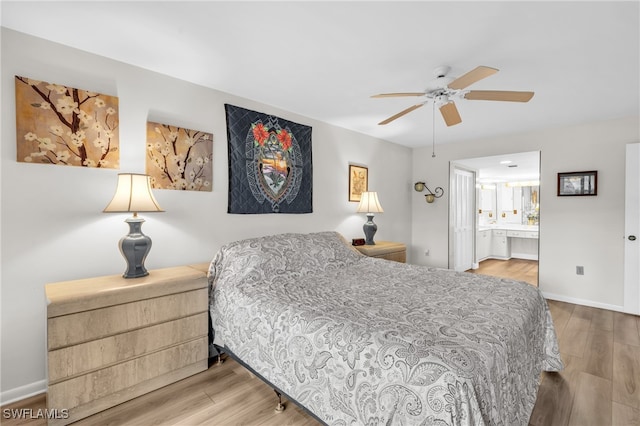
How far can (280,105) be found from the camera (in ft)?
10.4

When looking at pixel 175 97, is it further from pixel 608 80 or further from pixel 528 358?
pixel 608 80

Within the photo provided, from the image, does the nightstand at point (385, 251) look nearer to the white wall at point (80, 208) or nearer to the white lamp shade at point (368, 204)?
the white lamp shade at point (368, 204)

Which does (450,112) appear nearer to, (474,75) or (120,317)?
(474,75)

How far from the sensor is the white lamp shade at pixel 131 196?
200 centimetres

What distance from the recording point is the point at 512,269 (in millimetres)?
5730

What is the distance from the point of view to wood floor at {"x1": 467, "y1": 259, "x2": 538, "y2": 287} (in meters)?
5.12

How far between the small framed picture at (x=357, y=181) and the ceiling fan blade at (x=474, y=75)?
217 centimetres

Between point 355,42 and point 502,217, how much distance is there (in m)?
7.47

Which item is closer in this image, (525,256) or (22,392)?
(22,392)

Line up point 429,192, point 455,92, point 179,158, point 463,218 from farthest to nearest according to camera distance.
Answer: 1. point 463,218
2. point 429,192
3. point 179,158
4. point 455,92

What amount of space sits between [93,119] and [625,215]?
5410 mm

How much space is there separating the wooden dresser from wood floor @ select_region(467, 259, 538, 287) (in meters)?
5.08

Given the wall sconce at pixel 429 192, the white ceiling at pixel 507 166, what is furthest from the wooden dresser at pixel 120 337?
the white ceiling at pixel 507 166

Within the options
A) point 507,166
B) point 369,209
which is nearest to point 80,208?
point 369,209
